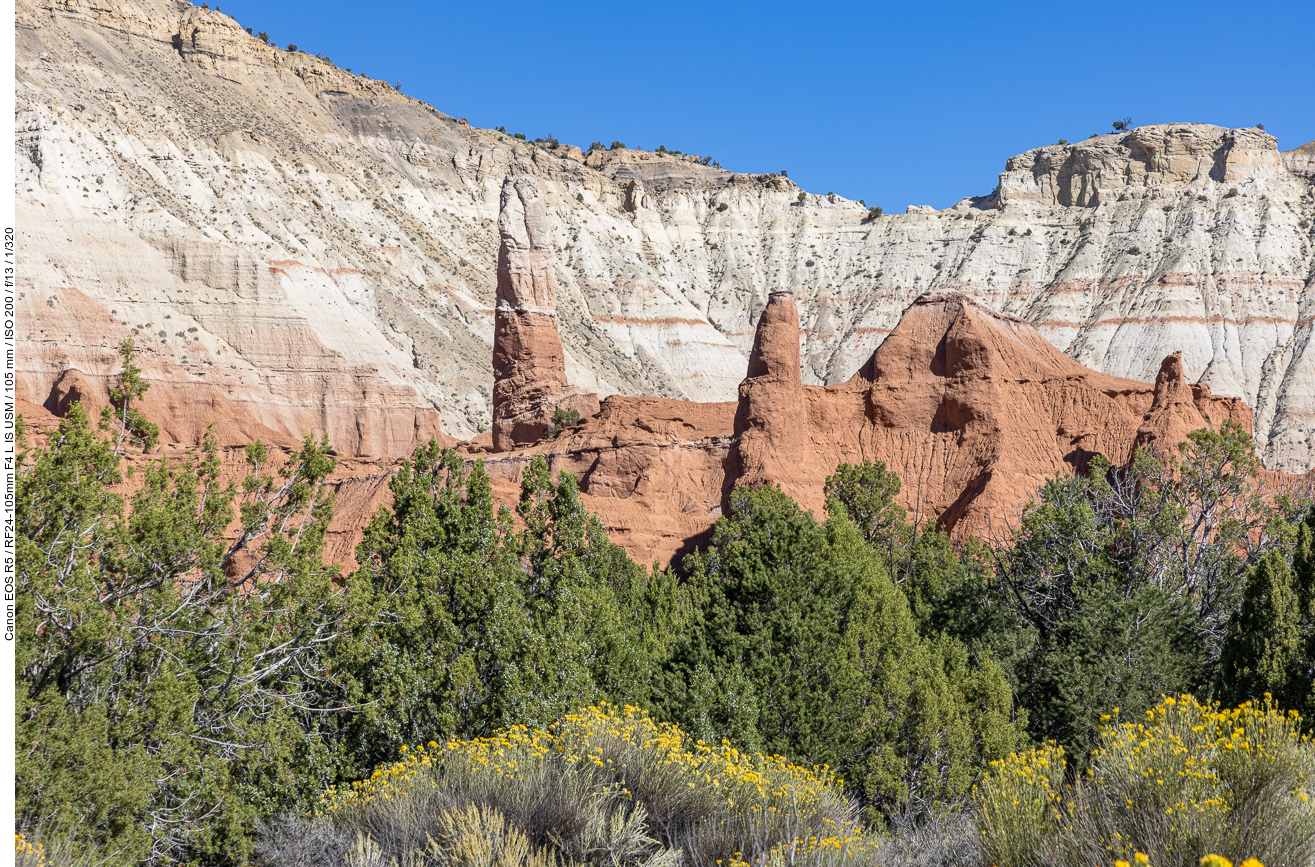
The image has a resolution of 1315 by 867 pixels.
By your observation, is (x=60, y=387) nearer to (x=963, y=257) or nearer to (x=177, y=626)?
(x=177, y=626)

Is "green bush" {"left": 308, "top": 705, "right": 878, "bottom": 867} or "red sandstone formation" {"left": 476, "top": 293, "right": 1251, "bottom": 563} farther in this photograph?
"red sandstone formation" {"left": 476, "top": 293, "right": 1251, "bottom": 563}

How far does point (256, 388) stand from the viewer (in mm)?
64562

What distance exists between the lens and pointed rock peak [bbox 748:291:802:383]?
39156 mm

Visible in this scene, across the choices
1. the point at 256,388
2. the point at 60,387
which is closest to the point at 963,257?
the point at 256,388

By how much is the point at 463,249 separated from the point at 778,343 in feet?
217

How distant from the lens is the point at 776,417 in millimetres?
38531

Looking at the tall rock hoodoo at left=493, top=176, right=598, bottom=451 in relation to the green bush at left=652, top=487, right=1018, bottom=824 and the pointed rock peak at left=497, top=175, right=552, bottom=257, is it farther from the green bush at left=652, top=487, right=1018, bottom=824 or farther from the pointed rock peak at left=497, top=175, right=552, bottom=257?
the green bush at left=652, top=487, right=1018, bottom=824

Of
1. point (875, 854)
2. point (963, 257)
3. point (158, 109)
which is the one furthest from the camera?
point (963, 257)

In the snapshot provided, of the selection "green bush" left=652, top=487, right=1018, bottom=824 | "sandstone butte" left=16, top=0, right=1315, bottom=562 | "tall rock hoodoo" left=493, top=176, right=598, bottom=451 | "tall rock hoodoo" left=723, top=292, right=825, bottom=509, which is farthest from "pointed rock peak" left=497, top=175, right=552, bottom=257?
"green bush" left=652, top=487, right=1018, bottom=824

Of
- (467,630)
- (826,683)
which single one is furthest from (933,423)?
(467,630)

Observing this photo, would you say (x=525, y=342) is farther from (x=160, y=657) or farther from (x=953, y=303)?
(x=160, y=657)

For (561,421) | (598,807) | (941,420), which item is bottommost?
(598,807)

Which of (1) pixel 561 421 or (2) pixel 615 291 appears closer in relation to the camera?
(1) pixel 561 421

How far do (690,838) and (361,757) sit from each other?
6031mm
